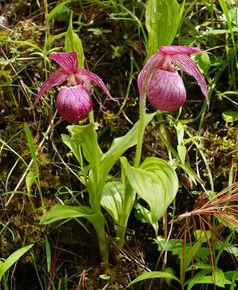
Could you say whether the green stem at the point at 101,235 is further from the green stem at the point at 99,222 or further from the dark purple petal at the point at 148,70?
Answer: the dark purple petal at the point at 148,70

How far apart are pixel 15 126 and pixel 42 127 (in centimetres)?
10

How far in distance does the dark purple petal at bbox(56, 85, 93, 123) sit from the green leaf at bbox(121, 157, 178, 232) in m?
0.19

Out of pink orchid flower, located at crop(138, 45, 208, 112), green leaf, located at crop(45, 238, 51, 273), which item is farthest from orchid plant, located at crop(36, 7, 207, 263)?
green leaf, located at crop(45, 238, 51, 273)

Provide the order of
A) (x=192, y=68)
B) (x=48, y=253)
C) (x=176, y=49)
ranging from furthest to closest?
(x=48, y=253) < (x=192, y=68) < (x=176, y=49)

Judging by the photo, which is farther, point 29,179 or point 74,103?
point 29,179

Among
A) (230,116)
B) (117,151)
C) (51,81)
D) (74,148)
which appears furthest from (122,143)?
(230,116)

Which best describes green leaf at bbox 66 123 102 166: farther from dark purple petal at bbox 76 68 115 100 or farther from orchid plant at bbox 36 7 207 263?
dark purple petal at bbox 76 68 115 100

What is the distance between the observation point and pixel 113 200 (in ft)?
5.31

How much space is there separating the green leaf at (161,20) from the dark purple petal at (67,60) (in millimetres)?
229

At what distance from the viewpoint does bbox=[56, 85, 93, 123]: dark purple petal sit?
1.46m

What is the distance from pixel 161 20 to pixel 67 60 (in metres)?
0.29

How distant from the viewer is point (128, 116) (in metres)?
1.94

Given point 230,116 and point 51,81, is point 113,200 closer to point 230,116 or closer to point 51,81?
point 51,81

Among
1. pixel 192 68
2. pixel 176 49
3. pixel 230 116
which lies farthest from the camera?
pixel 230 116
